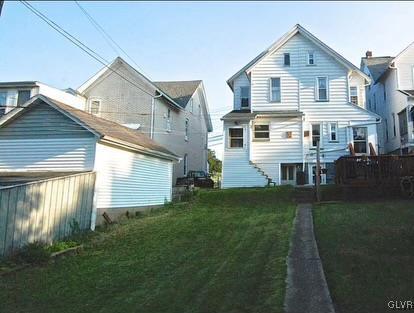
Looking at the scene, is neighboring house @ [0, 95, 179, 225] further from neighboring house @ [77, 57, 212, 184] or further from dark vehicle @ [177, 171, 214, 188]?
dark vehicle @ [177, 171, 214, 188]

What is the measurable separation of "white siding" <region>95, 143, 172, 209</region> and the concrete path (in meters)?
7.87

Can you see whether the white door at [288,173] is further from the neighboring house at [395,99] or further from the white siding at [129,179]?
the white siding at [129,179]

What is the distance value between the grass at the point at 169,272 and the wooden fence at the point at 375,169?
580cm

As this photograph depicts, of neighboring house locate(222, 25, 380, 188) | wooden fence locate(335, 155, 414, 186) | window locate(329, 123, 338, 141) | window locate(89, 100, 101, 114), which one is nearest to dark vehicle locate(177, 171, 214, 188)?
neighboring house locate(222, 25, 380, 188)

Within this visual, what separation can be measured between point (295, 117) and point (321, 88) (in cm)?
267

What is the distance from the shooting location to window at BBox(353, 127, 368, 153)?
2719 centimetres

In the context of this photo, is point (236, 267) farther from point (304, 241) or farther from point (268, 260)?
point (304, 241)

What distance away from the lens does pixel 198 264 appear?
9531mm

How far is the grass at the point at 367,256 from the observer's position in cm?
655

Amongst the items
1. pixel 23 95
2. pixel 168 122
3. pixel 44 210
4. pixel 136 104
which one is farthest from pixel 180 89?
pixel 44 210

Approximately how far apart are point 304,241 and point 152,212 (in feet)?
34.1

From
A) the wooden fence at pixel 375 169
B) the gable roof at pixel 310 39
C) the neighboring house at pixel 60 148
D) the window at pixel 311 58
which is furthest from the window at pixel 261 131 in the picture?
the neighboring house at pixel 60 148

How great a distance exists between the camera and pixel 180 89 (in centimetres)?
3700

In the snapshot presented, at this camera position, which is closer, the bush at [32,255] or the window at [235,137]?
the bush at [32,255]
